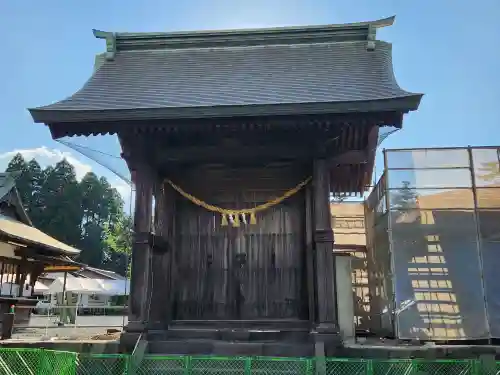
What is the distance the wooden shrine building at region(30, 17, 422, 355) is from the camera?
850cm

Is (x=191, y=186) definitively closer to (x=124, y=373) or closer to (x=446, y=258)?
(x=124, y=373)

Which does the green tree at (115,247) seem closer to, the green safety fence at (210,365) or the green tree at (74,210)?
the green tree at (74,210)

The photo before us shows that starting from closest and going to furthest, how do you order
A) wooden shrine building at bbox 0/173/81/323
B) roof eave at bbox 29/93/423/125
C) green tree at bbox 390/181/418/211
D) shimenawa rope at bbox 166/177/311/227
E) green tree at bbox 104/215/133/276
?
roof eave at bbox 29/93/423/125
shimenawa rope at bbox 166/177/311/227
green tree at bbox 390/181/418/211
wooden shrine building at bbox 0/173/81/323
green tree at bbox 104/215/133/276

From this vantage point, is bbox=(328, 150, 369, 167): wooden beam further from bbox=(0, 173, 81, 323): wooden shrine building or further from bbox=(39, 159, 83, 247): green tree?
bbox=(39, 159, 83, 247): green tree

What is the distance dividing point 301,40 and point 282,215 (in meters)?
4.51

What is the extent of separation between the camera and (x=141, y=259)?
885 centimetres

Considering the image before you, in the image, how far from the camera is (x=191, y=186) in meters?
10.7

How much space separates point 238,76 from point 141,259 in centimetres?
472

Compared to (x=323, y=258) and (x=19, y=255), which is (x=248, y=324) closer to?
(x=323, y=258)

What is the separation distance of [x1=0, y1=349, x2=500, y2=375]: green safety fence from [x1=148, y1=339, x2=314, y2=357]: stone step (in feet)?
2.65

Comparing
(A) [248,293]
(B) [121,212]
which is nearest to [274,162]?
(A) [248,293]

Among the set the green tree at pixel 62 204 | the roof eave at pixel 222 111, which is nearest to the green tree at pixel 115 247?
the green tree at pixel 62 204

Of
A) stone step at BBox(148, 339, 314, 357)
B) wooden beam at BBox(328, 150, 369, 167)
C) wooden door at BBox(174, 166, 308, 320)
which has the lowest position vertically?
stone step at BBox(148, 339, 314, 357)

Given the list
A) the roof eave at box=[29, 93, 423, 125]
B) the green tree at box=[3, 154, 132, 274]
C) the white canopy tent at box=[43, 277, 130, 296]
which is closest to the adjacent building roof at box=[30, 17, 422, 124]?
the roof eave at box=[29, 93, 423, 125]
